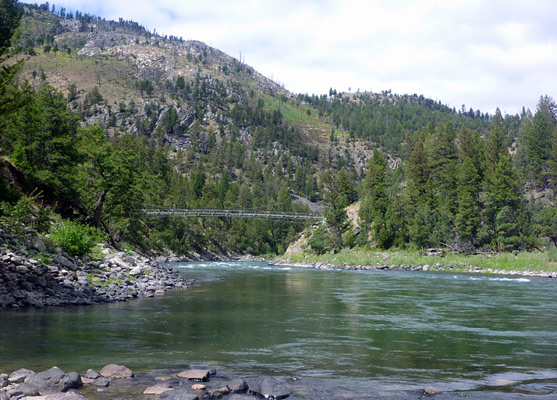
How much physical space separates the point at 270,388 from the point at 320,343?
178 inches

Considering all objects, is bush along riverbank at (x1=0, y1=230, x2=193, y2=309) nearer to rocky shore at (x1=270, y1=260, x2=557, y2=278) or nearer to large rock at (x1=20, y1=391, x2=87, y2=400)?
large rock at (x1=20, y1=391, x2=87, y2=400)

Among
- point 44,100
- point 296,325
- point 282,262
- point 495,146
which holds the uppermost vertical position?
point 495,146

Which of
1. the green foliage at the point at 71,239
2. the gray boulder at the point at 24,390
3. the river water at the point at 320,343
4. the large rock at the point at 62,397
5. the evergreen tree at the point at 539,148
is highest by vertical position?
the evergreen tree at the point at 539,148

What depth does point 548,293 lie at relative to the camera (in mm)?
23953

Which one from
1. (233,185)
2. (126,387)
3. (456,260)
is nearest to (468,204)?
(456,260)

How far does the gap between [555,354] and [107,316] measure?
1279 centimetres

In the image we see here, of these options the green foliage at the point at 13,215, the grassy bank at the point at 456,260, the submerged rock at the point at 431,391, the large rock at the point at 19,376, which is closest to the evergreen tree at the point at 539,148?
the grassy bank at the point at 456,260

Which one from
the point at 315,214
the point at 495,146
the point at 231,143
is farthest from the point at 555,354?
the point at 231,143

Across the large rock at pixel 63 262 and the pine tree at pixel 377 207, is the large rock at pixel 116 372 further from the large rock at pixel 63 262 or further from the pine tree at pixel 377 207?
the pine tree at pixel 377 207

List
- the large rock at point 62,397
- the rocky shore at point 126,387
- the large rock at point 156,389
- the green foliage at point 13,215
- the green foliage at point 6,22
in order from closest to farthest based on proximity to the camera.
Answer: the large rock at point 62,397, the rocky shore at point 126,387, the large rock at point 156,389, the green foliage at point 6,22, the green foliage at point 13,215

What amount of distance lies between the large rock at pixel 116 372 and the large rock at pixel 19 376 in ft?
3.88

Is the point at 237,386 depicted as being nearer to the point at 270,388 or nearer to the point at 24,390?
the point at 270,388

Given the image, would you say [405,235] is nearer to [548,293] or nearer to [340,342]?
[548,293]

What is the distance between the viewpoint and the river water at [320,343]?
8219mm
